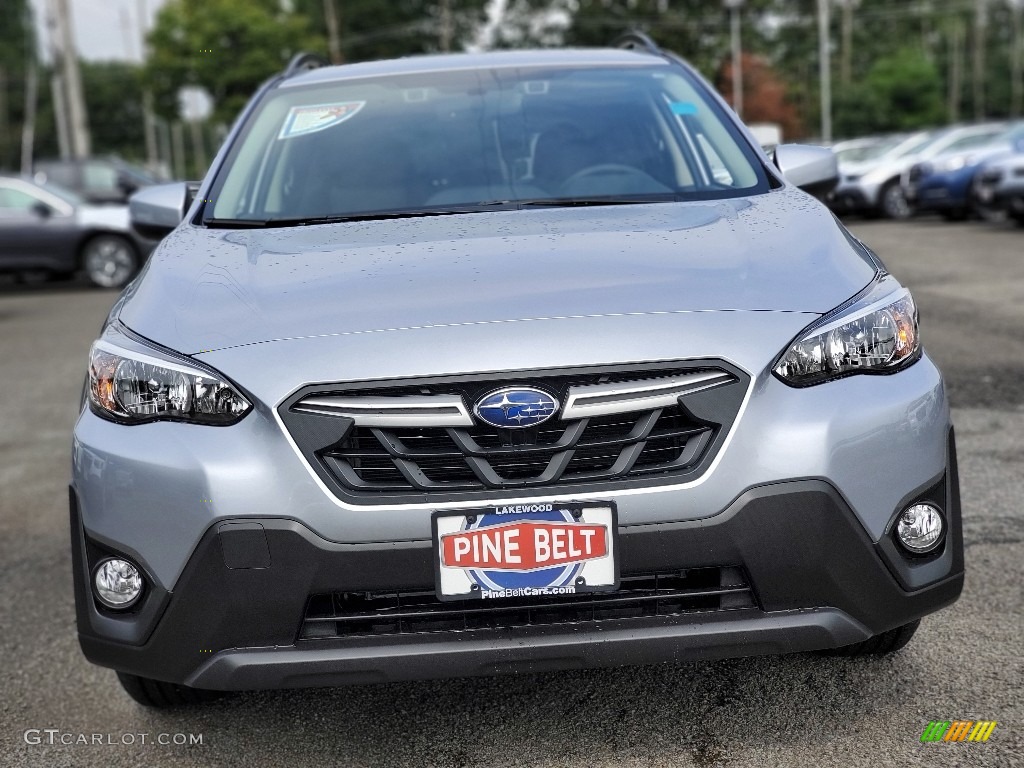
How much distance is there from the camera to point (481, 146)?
151 inches

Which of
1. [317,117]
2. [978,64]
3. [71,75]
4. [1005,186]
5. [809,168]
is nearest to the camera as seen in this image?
[809,168]

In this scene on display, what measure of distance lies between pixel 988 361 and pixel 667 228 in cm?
482

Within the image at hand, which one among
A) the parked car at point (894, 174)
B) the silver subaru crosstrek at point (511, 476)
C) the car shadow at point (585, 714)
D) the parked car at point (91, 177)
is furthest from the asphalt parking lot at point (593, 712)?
the parked car at point (894, 174)

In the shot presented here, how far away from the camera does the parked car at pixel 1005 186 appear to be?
16125 millimetres

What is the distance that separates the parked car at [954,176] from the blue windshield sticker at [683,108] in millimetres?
15233

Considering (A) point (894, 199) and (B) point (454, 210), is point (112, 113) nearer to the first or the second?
(A) point (894, 199)

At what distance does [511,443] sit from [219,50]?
47251mm

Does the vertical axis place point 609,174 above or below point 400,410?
above

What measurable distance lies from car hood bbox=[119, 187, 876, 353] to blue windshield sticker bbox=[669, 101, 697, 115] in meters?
0.72

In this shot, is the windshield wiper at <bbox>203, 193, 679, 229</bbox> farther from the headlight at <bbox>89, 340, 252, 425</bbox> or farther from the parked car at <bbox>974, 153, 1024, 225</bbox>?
the parked car at <bbox>974, 153, 1024, 225</bbox>

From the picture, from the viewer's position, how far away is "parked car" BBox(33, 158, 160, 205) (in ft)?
68.6

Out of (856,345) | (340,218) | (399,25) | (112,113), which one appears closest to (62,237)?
(340,218)

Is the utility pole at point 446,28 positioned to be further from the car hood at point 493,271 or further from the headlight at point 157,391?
the headlight at point 157,391

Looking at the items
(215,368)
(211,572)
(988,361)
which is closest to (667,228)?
(215,368)
